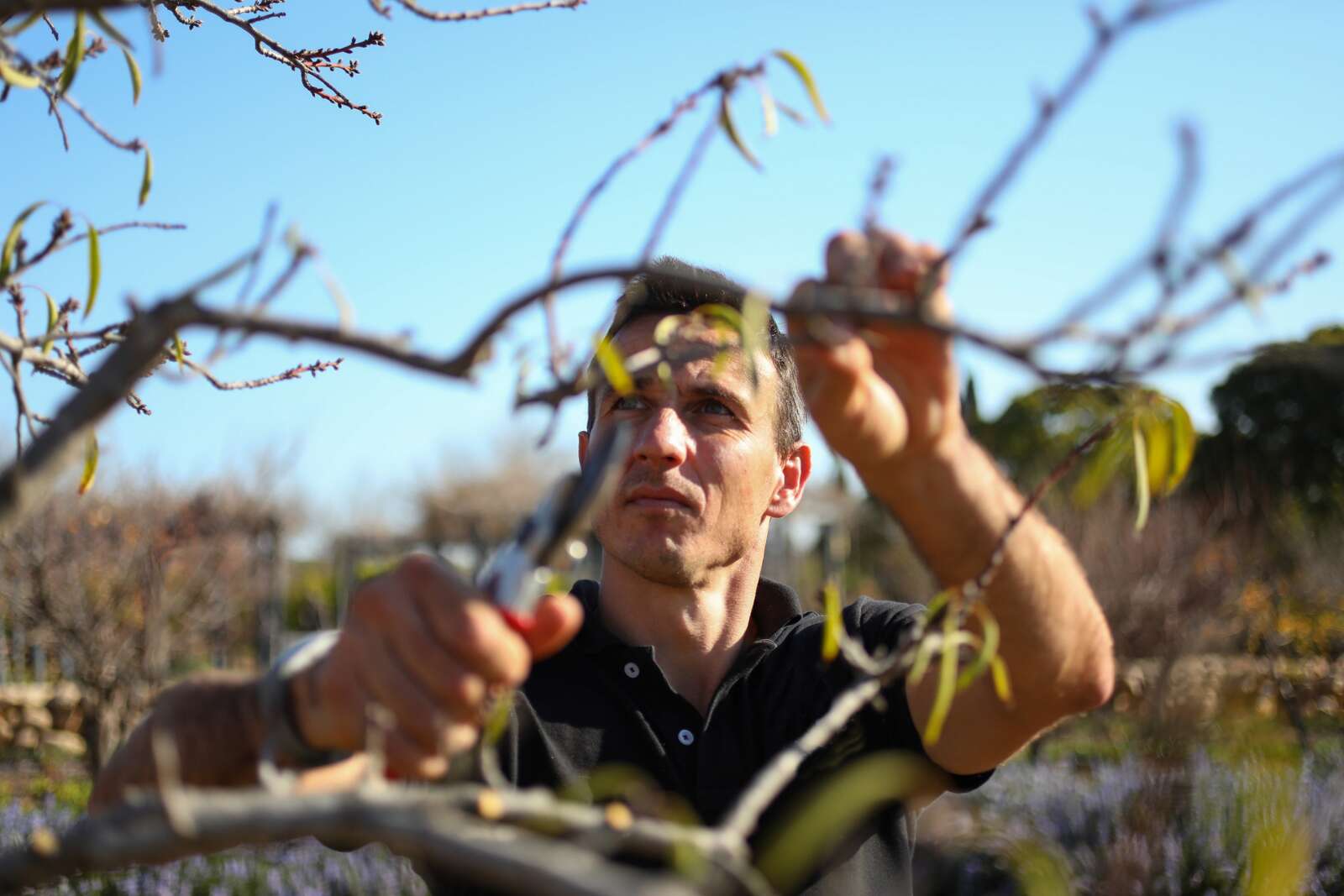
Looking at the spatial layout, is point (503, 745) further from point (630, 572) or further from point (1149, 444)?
point (1149, 444)

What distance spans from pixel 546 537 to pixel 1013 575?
0.75 metres

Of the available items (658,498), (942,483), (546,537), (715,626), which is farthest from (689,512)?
(546,537)

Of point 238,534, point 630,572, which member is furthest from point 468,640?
point 238,534

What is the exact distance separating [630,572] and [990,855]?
9.65 feet

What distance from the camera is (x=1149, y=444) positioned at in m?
1.23

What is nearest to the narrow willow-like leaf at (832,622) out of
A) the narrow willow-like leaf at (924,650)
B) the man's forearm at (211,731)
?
the narrow willow-like leaf at (924,650)

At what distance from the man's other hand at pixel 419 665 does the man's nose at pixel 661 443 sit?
131 cm

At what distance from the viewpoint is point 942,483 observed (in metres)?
1.33

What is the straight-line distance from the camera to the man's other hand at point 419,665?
0.99 meters

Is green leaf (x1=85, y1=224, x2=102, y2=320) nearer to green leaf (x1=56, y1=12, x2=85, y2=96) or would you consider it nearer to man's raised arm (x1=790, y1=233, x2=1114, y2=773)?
green leaf (x1=56, y1=12, x2=85, y2=96)

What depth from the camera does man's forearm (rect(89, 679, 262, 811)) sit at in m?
1.23

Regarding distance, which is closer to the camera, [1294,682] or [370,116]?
[370,116]

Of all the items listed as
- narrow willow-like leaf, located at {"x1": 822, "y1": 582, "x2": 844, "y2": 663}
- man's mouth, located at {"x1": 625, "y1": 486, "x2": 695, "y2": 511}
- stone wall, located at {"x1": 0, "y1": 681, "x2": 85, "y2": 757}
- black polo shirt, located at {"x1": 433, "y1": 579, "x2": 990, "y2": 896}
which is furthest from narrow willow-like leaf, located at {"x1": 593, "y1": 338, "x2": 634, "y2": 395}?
stone wall, located at {"x1": 0, "y1": 681, "x2": 85, "y2": 757}

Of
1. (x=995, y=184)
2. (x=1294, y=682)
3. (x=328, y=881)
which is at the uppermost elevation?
(x=995, y=184)
